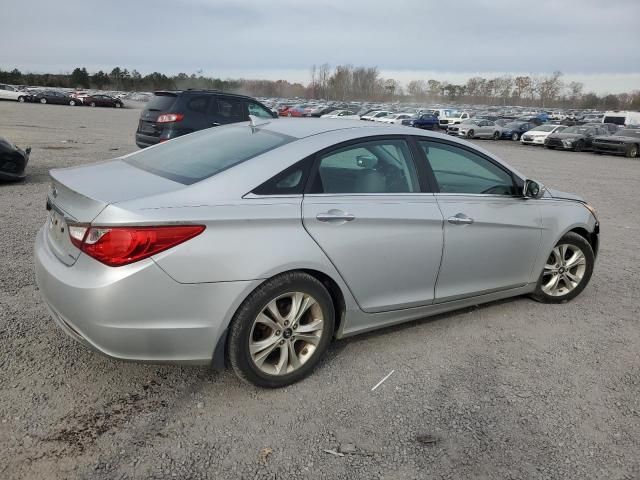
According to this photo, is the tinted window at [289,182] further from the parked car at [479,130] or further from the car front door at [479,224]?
the parked car at [479,130]

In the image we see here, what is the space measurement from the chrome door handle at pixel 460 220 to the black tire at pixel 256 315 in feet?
3.64


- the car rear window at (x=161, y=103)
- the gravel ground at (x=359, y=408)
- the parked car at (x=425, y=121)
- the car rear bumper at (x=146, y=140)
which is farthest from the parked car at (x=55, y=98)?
the gravel ground at (x=359, y=408)

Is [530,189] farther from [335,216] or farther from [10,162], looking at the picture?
[10,162]

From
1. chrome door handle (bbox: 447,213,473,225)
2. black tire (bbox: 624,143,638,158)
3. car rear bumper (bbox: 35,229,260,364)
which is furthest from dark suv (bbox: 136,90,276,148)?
black tire (bbox: 624,143,638,158)

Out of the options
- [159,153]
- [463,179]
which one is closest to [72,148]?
[159,153]

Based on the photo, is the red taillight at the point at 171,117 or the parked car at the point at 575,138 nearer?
the red taillight at the point at 171,117

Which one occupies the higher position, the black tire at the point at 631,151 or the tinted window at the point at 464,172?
the tinted window at the point at 464,172

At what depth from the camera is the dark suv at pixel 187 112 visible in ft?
35.6

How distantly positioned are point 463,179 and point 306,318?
167cm

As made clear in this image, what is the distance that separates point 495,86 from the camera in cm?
16000

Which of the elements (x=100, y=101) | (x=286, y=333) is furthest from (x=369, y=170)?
(x=100, y=101)

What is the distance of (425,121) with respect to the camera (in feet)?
131

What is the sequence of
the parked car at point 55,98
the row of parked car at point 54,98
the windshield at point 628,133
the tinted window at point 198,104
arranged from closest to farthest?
the tinted window at point 198,104
the windshield at point 628,133
the row of parked car at point 54,98
the parked car at point 55,98

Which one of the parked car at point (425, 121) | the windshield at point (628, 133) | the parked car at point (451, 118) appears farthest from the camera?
the parked car at point (451, 118)
